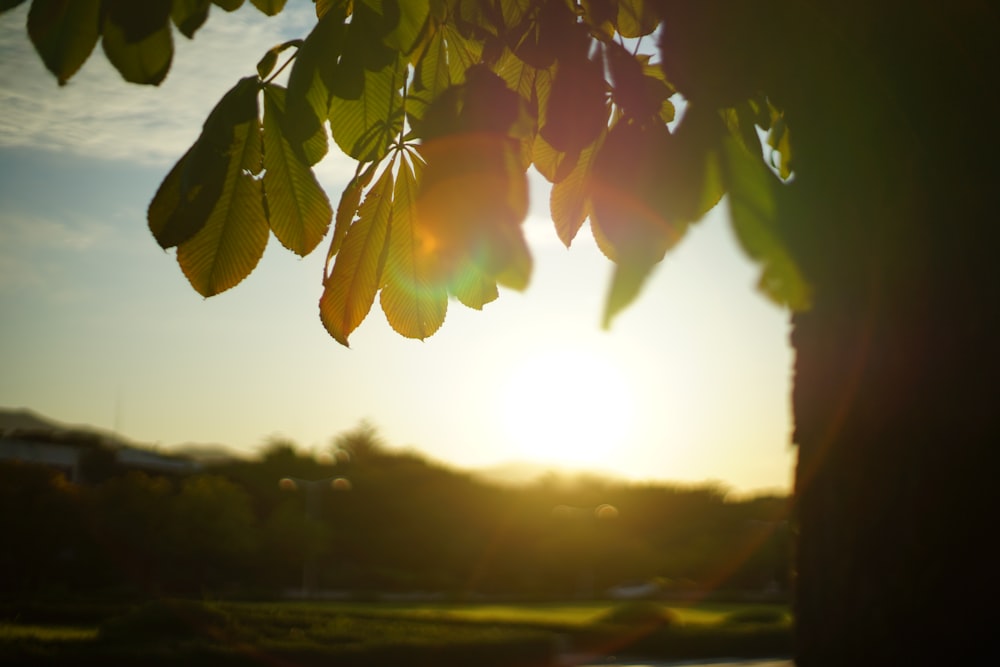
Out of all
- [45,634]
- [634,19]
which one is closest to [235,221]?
[634,19]

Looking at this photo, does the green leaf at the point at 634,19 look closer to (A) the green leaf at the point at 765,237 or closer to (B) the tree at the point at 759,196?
(B) the tree at the point at 759,196

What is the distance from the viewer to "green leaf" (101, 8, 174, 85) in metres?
1.82

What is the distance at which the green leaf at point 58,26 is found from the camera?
187 cm

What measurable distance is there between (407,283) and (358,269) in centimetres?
11

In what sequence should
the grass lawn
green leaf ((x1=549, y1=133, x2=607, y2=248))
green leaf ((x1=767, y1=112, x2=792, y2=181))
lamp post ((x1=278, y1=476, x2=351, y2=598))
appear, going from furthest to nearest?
lamp post ((x1=278, y1=476, x2=351, y2=598)) → the grass lawn → green leaf ((x1=767, y1=112, x2=792, y2=181)) → green leaf ((x1=549, y1=133, x2=607, y2=248))

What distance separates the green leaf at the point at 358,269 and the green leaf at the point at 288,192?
13 centimetres

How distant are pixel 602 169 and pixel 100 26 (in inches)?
44.4

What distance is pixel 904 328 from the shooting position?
1.59 metres

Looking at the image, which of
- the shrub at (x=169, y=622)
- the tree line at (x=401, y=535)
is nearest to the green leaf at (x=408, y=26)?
the shrub at (x=169, y=622)

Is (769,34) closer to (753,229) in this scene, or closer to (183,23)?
(753,229)

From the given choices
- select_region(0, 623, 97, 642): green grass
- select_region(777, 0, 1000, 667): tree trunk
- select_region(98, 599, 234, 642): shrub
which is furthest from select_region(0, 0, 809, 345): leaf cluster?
select_region(98, 599, 234, 642): shrub

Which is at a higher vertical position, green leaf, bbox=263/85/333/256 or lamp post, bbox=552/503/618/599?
green leaf, bbox=263/85/333/256

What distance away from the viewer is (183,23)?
1.88 meters

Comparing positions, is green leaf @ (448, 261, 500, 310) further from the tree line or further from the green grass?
the tree line
